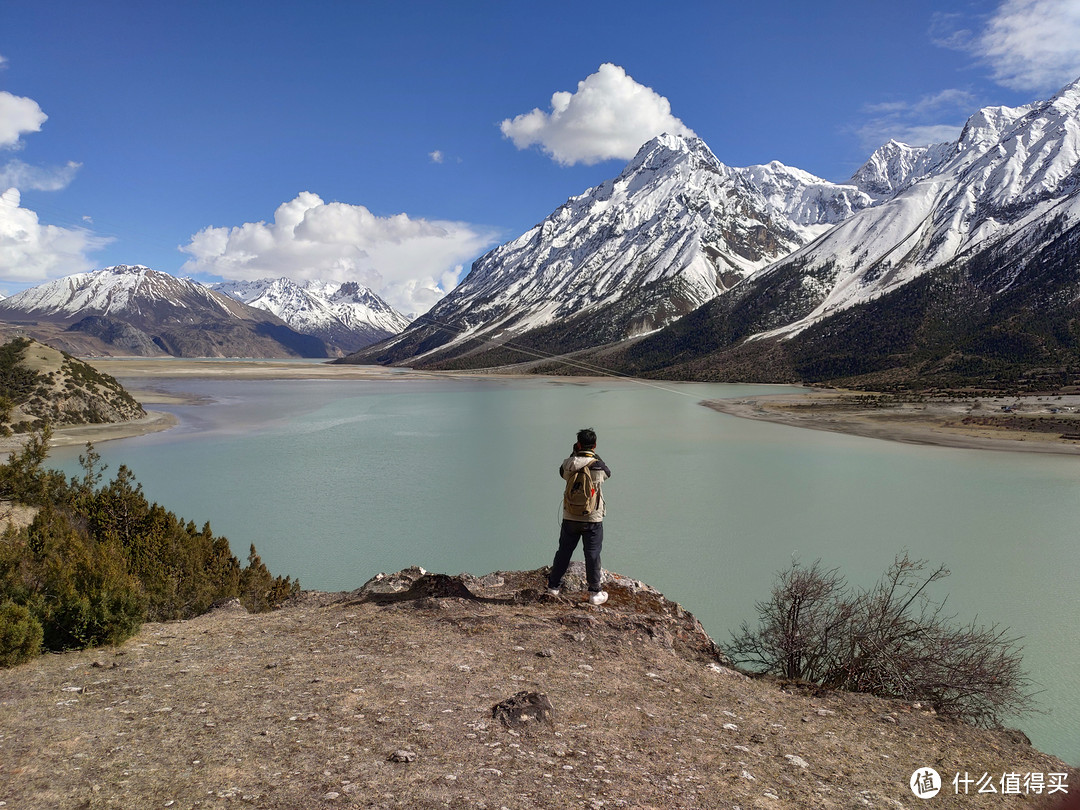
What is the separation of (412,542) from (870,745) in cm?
1567

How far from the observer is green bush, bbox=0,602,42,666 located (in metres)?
5.70

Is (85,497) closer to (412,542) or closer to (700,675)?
(412,542)

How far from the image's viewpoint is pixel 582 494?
784cm

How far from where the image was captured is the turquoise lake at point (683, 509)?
1519 cm

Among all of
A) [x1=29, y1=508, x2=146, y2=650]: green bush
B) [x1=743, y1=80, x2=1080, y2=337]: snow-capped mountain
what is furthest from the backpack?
[x1=743, y1=80, x2=1080, y2=337]: snow-capped mountain

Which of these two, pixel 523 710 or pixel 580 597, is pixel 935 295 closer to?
pixel 580 597

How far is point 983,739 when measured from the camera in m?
5.74

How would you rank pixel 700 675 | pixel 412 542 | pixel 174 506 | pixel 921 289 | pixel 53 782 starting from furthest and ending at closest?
1. pixel 921 289
2. pixel 174 506
3. pixel 412 542
4. pixel 700 675
5. pixel 53 782

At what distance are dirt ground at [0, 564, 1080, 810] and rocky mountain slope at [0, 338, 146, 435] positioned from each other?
1713 inches

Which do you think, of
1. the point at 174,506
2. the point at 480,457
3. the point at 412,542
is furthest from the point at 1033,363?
the point at 174,506

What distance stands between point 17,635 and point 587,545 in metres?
6.41

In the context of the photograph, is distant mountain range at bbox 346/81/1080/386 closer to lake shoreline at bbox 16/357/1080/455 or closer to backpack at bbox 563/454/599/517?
lake shoreline at bbox 16/357/1080/455

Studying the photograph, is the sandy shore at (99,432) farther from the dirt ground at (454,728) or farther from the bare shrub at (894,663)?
the bare shrub at (894,663)

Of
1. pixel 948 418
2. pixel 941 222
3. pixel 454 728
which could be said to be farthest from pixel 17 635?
pixel 941 222
